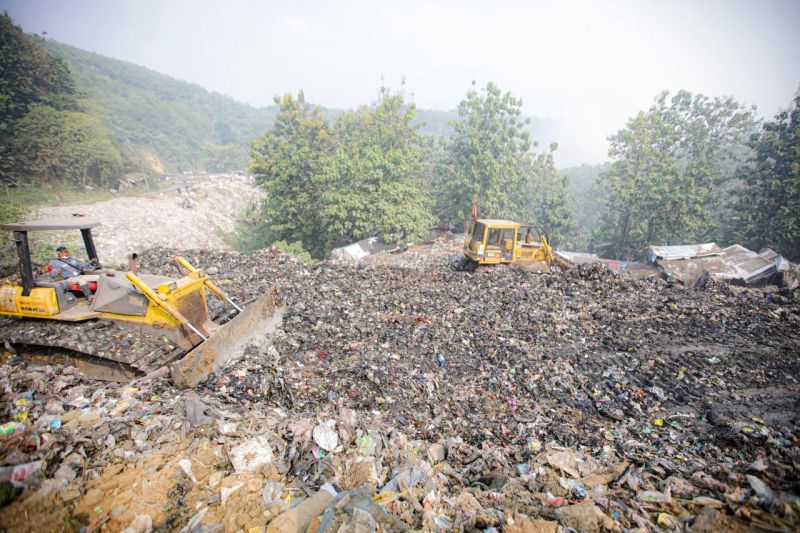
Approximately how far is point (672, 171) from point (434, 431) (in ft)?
65.3

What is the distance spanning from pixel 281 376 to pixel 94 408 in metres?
1.90

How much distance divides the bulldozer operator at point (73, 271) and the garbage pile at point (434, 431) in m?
1.07

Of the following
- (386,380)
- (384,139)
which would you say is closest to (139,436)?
(386,380)

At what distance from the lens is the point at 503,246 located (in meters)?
10.4

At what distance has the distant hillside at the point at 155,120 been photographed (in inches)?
1854

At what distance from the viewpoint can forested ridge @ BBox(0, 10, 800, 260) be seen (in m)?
15.6

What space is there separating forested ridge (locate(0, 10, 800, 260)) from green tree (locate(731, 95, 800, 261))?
0.05 meters

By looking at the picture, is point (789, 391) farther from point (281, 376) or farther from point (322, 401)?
point (281, 376)

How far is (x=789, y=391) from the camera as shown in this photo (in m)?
4.89

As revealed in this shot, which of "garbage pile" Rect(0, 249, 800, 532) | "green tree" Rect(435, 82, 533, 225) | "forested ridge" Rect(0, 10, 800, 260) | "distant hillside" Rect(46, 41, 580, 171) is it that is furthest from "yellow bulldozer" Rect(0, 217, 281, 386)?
"distant hillside" Rect(46, 41, 580, 171)

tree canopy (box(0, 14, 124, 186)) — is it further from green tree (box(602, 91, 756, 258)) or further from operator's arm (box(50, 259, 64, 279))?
green tree (box(602, 91, 756, 258))

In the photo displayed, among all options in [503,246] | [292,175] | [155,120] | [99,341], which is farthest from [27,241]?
[155,120]

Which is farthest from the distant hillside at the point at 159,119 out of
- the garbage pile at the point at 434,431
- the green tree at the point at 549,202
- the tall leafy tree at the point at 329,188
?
the garbage pile at the point at 434,431

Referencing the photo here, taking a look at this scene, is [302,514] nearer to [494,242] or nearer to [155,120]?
[494,242]
